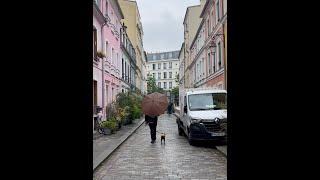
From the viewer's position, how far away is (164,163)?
9.69 m

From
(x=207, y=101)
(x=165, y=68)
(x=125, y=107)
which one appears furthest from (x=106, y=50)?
(x=165, y=68)

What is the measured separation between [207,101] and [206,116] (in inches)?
51.3

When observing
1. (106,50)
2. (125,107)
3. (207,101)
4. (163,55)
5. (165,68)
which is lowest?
(125,107)

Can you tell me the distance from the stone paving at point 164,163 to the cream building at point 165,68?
9261cm

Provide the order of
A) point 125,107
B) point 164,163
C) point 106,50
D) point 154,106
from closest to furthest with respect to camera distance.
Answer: point 164,163 < point 154,106 < point 125,107 < point 106,50

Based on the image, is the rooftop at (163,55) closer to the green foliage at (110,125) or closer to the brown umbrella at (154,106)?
the green foliage at (110,125)

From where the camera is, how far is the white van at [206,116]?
1307 cm

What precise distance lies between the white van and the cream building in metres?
90.1

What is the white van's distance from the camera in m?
13.1

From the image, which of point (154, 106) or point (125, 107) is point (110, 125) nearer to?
point (154, 106)
